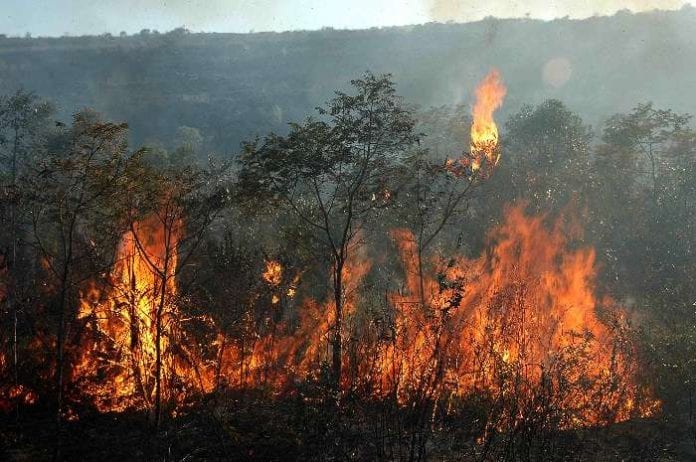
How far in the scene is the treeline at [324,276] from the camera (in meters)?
9.14

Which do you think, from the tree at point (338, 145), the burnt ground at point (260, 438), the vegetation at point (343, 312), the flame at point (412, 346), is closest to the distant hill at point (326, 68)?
the vegetation at point (343, 312)

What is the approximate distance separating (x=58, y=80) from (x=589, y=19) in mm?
101834

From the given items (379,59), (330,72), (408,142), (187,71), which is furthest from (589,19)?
(408,142)

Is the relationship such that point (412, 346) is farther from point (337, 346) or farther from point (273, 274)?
point (273, 274)

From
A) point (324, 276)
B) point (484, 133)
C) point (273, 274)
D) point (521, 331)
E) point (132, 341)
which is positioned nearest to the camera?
point (521, 331)

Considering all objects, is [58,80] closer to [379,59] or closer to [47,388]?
[379,59]

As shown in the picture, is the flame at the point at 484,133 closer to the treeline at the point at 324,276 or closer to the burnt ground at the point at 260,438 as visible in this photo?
the treeline at the point at 324,276

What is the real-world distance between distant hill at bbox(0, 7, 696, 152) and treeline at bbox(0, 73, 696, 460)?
53945 millimetres

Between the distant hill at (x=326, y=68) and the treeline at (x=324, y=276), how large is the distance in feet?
177

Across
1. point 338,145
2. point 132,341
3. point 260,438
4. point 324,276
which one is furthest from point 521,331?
point 324,276

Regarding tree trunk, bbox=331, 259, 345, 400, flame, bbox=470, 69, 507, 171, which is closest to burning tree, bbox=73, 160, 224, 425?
tree trunk, bbox=331, 259, 345, 400

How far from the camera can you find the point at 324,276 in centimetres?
2436

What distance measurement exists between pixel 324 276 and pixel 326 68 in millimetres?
87836

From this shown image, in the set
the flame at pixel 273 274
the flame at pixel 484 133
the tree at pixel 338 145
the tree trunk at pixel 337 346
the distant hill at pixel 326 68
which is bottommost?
the tree trunk at pixel 337 346
